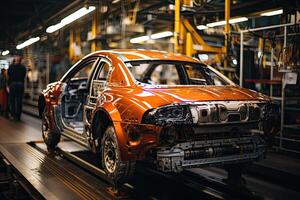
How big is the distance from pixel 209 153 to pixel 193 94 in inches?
22.4

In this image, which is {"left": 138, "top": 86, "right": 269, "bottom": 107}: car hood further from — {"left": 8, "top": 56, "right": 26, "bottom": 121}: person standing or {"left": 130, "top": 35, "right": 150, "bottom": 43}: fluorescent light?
{"left": 130, "top": 35, "right": 150, "bottom": 43}: fluorescent light

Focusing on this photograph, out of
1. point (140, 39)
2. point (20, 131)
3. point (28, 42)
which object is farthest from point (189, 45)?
point (28, 42)

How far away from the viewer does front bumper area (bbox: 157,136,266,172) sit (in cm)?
320

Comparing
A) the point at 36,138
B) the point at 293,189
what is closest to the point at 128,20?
the point at 36,138

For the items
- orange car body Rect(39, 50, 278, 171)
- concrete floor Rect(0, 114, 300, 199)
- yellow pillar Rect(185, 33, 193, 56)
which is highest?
yellow pillar Rect(185, 33, 193, 56)

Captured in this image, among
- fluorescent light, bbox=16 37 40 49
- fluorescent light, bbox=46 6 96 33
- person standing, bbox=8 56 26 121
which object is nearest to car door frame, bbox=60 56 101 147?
fluorescent light, bbox=46 6 96 33

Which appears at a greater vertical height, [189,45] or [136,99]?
[189,45]

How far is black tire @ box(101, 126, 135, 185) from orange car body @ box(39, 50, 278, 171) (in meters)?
0.13

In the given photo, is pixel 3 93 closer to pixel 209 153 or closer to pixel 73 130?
pixel 73 130

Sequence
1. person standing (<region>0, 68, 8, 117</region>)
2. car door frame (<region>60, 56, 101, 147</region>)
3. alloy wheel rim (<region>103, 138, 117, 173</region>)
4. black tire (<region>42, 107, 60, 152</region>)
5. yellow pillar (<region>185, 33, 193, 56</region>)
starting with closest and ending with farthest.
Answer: alloy wheel rim (<region>103, 138, 117, 173</region>), car door frame (<region>60, 56, 101, 147</region>), black tire (<region>42, 107, 60, 152</region>), yellow pillar (<region>185, 33, 193, 56</region>), person standing (<region>0, 68, 8, 117</region>)

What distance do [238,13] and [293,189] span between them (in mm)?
6071

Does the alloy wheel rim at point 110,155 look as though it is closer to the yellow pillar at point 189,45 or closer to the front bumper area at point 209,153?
the front bumper area at point 209,153

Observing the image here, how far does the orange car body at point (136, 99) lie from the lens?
3.26m

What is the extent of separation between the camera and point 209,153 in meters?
3.37
